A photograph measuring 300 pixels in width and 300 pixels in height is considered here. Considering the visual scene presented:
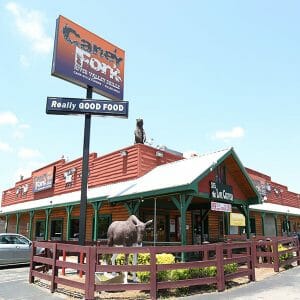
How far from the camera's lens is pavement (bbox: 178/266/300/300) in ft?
30.4

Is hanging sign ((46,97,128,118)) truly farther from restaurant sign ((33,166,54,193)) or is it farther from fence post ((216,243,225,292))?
restaurant sign ((33,166,54,193))

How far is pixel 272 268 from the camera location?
588 inches

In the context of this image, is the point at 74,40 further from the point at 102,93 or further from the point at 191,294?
the point at 191,294

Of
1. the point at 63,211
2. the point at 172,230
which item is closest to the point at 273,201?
the point at 172,230

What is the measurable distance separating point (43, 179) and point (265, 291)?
75.3ft

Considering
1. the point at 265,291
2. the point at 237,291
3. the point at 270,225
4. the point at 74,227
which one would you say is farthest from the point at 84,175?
the point at 270,225

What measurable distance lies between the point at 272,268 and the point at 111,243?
24.2ft

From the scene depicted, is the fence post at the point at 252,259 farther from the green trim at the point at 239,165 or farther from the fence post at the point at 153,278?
the fence post at the point at 153,278

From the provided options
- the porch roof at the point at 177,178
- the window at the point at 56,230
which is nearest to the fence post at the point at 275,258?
the porch roof at the point at 177,178

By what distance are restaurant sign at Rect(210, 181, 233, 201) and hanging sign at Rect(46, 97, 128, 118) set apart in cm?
462

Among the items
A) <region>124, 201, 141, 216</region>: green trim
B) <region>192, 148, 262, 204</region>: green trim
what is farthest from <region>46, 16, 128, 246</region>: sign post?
<region>192, 148, 262, 204</region>: green trim

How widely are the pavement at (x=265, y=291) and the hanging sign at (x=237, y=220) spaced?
5218mm

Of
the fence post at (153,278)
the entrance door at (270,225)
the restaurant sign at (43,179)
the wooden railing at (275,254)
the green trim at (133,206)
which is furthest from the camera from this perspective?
the entrance door at (270,225)

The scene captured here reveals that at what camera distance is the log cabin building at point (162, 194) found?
14.7 m
